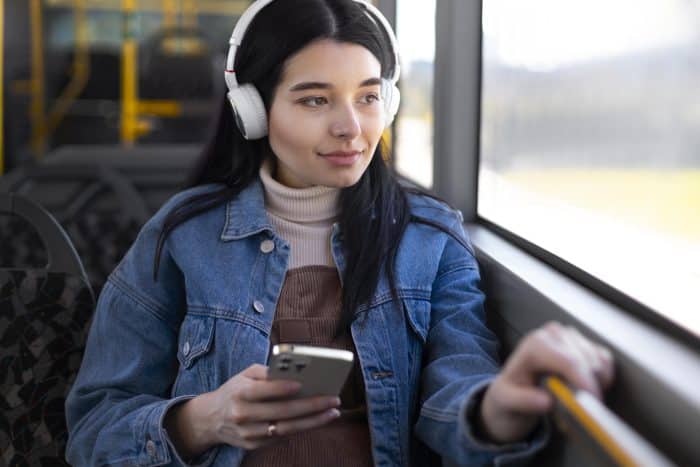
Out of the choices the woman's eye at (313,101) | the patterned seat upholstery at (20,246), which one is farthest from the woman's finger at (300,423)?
the patterned seat upholstery at (20,246)

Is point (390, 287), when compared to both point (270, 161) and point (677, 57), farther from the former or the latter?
point (677, 57)

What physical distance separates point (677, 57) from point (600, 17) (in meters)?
0.24

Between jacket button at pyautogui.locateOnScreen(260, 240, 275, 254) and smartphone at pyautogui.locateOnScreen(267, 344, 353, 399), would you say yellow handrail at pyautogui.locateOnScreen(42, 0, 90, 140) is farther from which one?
smartphone at pyautogui.locateOnScreen(267, 344, 353, 399)

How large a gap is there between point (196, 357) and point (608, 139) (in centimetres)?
64

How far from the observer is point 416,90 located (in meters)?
2.60

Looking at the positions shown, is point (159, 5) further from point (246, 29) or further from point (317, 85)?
point (317, 85)

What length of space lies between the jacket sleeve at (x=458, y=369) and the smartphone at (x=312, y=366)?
0.14 m

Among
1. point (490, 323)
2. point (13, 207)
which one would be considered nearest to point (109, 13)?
point (13, 207)

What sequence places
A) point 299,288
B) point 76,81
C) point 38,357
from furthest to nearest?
point 76,81
point 38,357
point 299,288

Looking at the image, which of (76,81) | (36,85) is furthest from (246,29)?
(76,81)

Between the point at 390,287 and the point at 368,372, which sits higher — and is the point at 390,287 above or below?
above

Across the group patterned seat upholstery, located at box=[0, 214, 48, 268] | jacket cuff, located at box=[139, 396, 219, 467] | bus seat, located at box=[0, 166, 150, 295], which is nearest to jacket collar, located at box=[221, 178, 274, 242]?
jacket cuff, located at box=[139, 396, 219, 467]

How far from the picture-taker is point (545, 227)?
4.79ft

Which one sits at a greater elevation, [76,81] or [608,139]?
[76,81]
